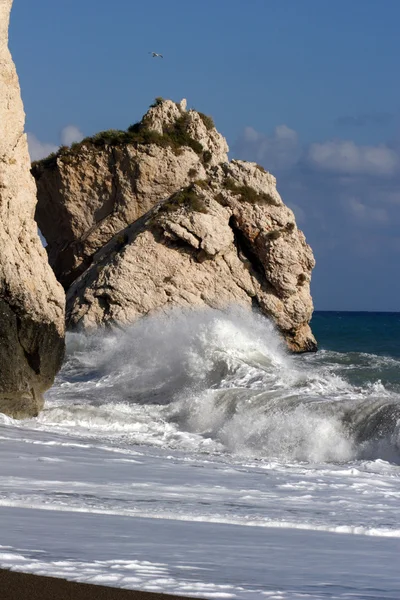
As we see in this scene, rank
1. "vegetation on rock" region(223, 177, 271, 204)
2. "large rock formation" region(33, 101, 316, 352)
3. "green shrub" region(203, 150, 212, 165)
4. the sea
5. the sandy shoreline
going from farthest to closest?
"green shrub" region(203, 150, 212, 165) → "vegetation on rock" region(223, 177, 271, 204) → "large rock formation" region(33, 101, 316, 352) → the sea → the sandy shoreline

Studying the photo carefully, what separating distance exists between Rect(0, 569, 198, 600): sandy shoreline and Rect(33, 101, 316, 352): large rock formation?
19.9 meters

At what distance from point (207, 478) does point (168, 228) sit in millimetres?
16509

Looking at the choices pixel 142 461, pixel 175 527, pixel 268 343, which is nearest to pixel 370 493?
pixel 142 461

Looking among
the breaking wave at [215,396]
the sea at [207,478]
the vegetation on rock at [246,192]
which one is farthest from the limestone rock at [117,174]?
the sea at [207,478]

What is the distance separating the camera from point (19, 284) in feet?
39.4

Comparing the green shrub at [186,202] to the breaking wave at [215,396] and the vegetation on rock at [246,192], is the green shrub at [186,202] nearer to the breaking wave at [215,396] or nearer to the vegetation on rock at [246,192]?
the vegetation on rock at [246,192]

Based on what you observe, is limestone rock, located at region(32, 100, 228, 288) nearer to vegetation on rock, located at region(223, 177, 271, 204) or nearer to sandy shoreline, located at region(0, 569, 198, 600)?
vegetation on rock, located at region(223, 177, 271, 204)

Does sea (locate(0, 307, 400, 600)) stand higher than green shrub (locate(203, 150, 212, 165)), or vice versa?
green shrub (locate(203, 150, 212, 165))

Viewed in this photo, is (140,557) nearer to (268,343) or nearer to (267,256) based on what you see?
(268,343)

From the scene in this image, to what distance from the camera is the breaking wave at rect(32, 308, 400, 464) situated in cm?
1216

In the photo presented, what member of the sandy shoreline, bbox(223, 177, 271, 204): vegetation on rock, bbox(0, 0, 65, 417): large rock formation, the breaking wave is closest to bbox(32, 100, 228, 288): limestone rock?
bbox(223, 177, 271, 204): vegetation on rock

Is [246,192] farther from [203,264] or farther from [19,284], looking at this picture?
[19,284]

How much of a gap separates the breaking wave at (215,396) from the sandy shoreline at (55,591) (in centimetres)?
776

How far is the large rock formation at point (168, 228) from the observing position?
80.2 ft
